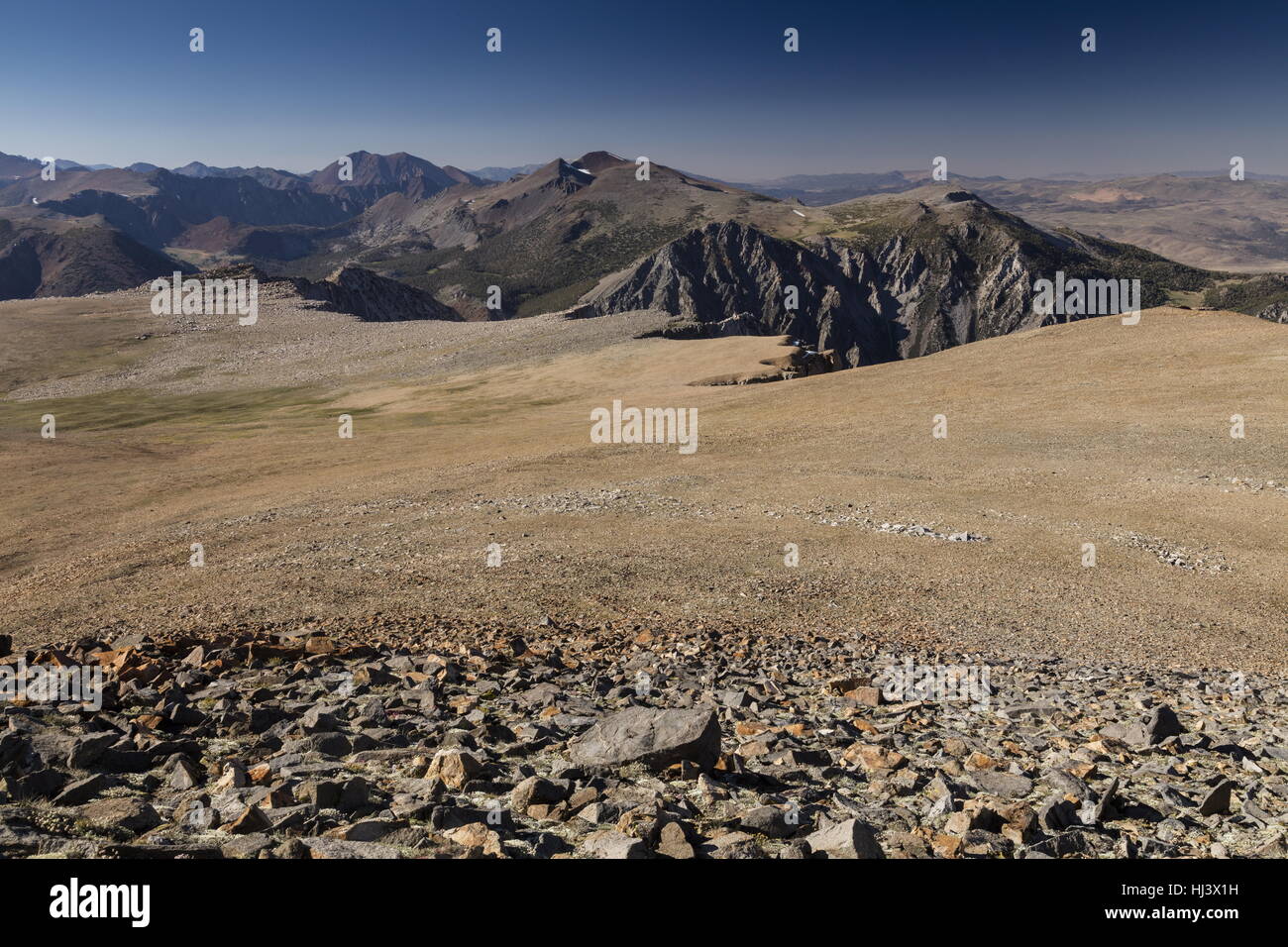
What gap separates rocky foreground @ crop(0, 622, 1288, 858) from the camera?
7605mm

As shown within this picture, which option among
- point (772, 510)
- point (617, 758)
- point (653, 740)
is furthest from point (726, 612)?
point (772, 510)

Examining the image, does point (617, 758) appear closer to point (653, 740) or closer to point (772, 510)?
point (653, 740)

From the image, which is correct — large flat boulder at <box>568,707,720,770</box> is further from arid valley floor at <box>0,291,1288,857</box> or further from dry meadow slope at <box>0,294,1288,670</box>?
dry meadow slope at <box>0,294,1288,670</box>

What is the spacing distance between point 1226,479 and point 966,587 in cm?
1695

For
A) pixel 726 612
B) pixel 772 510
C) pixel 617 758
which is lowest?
pixel 726 612

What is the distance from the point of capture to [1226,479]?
29047 mm

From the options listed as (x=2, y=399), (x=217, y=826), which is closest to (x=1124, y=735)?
(x=217, y=826)

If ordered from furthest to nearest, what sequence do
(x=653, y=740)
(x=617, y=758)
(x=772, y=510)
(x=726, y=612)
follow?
1. (x=772, y=510)
2. (x=726, y=612)
3. (x=653, y=740)
4. (x=617, y=758)

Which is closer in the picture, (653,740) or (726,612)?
(653,740)

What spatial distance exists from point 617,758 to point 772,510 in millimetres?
18721

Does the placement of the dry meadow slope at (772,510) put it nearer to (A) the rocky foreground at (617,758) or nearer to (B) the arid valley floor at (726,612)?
(B) the arid valley floor at (726,612)

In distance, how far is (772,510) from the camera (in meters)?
27.5

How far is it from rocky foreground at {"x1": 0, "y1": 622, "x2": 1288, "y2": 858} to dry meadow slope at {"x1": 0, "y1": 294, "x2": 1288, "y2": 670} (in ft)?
10.2

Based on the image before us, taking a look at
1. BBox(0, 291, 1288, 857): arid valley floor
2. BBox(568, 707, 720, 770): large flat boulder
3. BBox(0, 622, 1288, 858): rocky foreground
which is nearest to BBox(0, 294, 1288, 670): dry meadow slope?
BBox(0, 291, 1288, 857): arid valley floor
